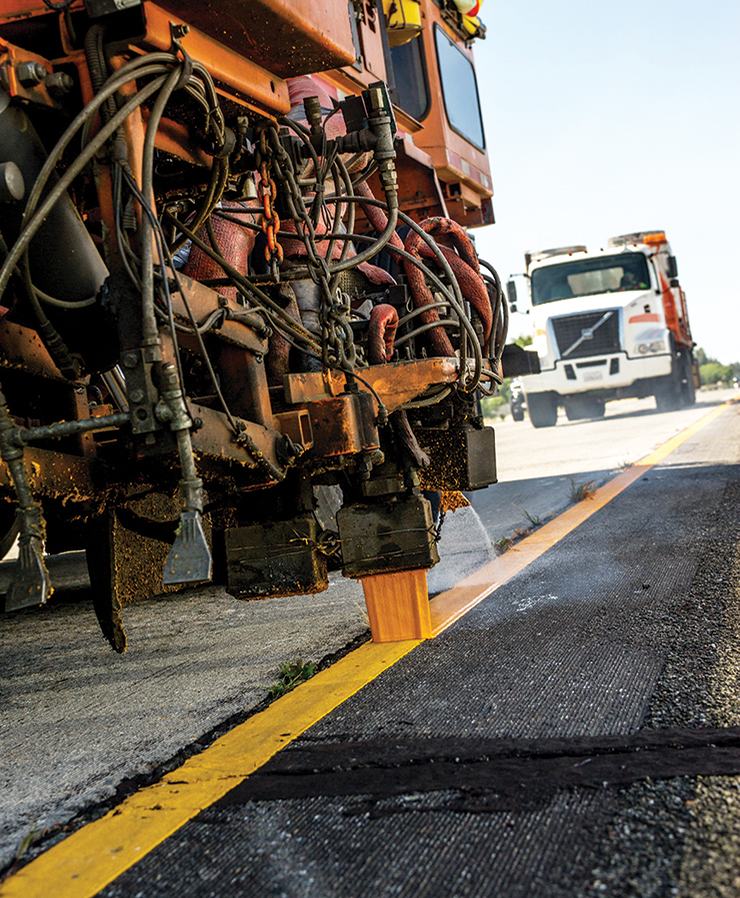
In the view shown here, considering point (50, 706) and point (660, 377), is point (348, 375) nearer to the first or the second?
point (50, 706)

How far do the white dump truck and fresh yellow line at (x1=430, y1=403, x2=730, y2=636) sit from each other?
38.5ft

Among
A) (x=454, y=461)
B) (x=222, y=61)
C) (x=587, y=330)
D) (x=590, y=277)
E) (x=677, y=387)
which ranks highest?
(x=590, y=277)

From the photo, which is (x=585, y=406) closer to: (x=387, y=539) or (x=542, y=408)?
(x=542, y=408)

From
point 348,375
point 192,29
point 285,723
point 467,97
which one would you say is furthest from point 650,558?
point 467,97

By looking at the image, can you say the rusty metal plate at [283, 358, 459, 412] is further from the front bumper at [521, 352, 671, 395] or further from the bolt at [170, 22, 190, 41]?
the front bumper at [521, 352, 671, 395]

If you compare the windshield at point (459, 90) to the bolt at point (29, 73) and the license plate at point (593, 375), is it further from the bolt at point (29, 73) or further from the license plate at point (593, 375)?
the license plate at point (593, 375)

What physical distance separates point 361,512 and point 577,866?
185 cm

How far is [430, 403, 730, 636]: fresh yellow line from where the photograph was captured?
Answer: 402 cm

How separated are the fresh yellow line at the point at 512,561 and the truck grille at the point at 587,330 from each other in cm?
1170

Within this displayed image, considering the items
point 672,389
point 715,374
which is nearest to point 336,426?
point 672,389

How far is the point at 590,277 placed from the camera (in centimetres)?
1989

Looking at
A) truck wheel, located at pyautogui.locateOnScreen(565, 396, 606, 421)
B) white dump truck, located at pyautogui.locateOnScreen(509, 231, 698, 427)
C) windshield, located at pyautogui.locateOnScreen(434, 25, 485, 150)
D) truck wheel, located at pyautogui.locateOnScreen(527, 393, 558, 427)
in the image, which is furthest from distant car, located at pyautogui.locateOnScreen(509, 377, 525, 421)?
windshield, located at pyautogui.locateOnScreen(434, 25, 485, 150)

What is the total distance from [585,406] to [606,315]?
4.00 meters

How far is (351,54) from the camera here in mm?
3004
